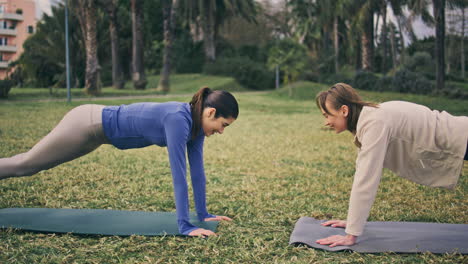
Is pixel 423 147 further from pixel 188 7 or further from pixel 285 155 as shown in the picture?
pixel 188 7

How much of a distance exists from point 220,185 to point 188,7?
78.8 ft

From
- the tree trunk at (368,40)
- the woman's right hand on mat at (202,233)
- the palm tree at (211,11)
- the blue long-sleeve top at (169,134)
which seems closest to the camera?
the blue long-sleeve top at (169,134)

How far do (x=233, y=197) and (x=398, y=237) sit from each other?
6.15ft

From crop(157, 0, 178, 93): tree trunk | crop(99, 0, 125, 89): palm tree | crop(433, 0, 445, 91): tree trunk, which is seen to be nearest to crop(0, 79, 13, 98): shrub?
crop(99, 0, 125, 89): palm tree

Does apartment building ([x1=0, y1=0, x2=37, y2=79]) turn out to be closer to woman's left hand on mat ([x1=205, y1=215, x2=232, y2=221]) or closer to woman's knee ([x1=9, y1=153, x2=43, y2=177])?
woman's knee ([x1=9, y1=153, x2=43, y2=177])

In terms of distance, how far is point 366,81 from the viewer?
65.2ft

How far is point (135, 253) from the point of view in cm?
295

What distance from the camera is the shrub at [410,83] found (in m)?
17.5

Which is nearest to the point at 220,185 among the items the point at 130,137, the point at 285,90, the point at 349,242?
the point at 130,137

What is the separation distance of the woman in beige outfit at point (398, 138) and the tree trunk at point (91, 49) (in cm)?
1872

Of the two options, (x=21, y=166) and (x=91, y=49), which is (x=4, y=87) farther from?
(x=21, y=166)

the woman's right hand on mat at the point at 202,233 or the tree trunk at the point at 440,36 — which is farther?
the tree trunk at the point at 440,36

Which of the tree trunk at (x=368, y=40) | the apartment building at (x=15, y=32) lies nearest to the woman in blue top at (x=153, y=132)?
the tree trunk at (x=368, y=40)

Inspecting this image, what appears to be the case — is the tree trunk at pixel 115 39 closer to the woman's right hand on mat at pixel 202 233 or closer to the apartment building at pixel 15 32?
the apartment building at pixel 15 32
